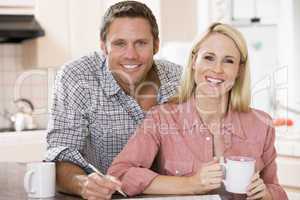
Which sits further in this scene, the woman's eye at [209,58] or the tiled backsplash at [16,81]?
the tiled backsplash at [16,81]

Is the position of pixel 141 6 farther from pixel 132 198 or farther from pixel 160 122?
pixel 132 198

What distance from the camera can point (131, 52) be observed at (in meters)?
1.61

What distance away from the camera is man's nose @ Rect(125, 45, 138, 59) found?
1609 millimetres

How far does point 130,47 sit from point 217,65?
0.30 meters

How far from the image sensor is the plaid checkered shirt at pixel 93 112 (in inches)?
62.0

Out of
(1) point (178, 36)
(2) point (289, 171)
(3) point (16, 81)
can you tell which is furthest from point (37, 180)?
(3) point (16, 81)

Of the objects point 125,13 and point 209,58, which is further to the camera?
point 125,13

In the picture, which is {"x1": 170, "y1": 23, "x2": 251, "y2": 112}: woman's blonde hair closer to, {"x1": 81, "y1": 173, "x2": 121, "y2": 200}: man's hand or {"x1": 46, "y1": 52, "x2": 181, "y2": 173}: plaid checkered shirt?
{"x1": 46, "y1": 52, "x2": 181, "y2": 173}: plaid checkered shirt

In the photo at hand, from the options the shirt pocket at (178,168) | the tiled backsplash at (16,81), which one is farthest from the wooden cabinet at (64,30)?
the shirt pocket at (178,168)

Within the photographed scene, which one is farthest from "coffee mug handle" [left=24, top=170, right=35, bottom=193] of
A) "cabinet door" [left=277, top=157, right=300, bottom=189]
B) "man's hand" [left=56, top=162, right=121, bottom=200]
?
"cabinet door" [left=277, top=157, right=300, bottom=189]

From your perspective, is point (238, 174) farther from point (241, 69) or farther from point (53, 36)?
point (53, 36)

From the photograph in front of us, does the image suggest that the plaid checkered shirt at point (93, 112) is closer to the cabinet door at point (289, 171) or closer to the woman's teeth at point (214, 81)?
the woman's teeth at point (214, 81)

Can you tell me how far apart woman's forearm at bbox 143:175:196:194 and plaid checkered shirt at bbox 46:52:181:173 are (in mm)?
342

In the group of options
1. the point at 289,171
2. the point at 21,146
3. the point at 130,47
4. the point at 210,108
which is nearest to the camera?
the point at 210,108
